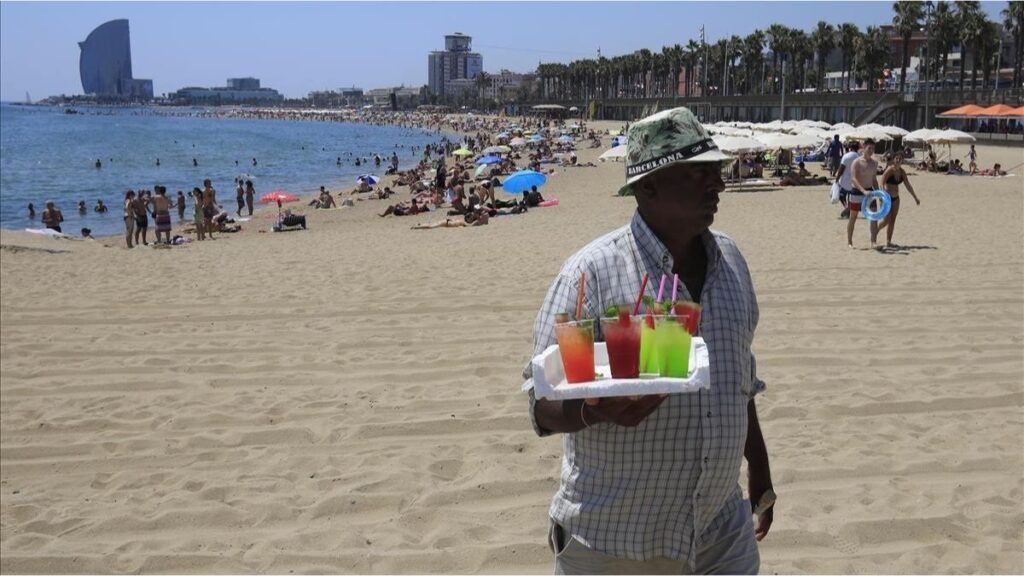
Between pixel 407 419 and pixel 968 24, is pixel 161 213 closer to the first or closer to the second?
pixel 407 419

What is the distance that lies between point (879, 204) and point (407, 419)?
8.56 meters

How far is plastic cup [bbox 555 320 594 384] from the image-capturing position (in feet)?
5.71

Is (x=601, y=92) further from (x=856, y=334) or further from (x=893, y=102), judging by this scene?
(x=856, y=334)

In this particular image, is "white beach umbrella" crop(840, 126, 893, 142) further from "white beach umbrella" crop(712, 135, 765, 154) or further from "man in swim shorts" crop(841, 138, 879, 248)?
"man in swim shorts" crop(841, 138, 879, 248)

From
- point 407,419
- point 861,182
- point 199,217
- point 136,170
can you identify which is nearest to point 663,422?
point 407,419

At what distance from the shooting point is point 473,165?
142 feet

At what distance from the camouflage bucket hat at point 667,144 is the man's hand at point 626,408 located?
22.7 inches

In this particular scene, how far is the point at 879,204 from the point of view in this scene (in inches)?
457

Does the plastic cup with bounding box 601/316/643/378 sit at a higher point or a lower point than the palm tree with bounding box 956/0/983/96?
lower

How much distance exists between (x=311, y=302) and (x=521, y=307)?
2.19 metres

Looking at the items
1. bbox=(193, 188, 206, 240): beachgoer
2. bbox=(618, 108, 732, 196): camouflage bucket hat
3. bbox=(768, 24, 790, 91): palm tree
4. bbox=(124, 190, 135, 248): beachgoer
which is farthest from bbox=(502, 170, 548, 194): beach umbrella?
bbox=(768, 24, 790, 91): palm tree

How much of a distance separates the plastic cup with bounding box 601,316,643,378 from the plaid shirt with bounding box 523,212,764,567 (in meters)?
0.21

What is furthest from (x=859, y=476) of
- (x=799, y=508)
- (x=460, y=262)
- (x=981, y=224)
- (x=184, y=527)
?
(x=981, y=224)

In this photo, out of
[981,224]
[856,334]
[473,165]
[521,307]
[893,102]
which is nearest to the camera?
[856,334]
